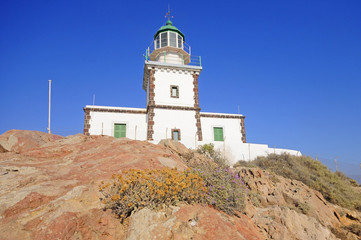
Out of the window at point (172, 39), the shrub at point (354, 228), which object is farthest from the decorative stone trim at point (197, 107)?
the shrub at point (354, 228)

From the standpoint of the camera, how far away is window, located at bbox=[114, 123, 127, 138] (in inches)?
736

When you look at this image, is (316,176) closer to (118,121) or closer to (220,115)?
(220,115)

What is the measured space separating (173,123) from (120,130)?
4.38m

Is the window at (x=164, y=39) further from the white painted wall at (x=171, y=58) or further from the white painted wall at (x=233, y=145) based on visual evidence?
the white painted wall at (x=233, y=145)

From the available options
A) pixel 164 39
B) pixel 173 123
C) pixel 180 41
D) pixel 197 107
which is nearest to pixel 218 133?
pixel 197 107

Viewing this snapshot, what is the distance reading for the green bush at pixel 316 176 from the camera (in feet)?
38.0

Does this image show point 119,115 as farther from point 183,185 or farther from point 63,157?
point 183,185

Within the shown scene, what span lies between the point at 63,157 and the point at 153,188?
4.16 meters

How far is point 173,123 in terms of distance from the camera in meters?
18.5

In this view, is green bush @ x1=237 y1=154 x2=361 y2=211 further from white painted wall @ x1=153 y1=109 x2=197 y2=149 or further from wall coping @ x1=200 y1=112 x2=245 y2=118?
wall coping @ x1=200 y1=112 x2=245 y2=118

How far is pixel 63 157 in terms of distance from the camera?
7.19 m

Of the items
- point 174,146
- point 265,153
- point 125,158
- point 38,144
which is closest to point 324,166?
point 265,153

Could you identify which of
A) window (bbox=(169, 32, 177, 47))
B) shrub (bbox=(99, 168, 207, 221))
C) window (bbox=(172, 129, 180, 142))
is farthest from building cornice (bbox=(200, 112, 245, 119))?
shrub (bbox=(99, 168, 207, 221))

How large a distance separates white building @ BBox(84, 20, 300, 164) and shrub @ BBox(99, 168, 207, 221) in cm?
1252
